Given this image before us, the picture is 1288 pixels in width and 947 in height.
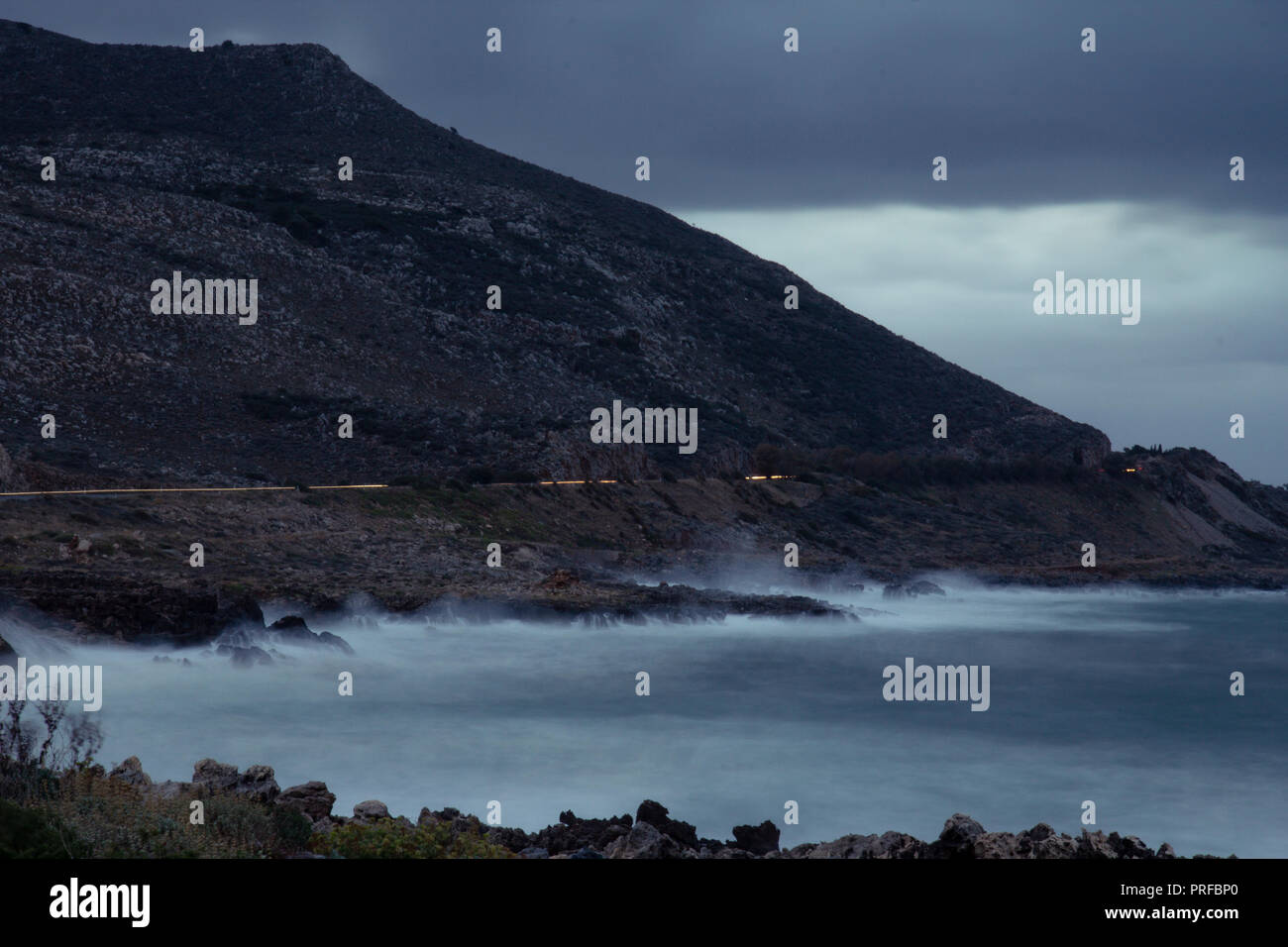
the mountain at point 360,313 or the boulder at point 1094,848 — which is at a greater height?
the mountain at point 360,313

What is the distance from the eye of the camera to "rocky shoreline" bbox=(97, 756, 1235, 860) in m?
12.0

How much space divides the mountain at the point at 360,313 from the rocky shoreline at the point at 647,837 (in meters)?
32.7

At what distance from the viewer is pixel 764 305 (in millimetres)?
110875

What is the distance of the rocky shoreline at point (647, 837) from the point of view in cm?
1202

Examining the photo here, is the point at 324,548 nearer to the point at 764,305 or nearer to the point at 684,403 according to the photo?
the point at 684,403

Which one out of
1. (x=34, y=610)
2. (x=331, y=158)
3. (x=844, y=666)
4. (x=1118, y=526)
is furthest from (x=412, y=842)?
(x=331, y=158)

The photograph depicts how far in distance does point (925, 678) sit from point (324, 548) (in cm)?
1758

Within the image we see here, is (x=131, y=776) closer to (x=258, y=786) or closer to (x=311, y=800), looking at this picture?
(x=258, y=786)

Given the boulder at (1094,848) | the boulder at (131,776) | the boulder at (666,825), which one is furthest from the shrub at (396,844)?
the boulder at (1094,848)

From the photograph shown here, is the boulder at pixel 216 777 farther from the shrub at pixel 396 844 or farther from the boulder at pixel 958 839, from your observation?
the boulder at pixel 958 839

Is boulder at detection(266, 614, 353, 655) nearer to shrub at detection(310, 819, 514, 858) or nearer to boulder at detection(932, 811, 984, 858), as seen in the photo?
shrub at detection(310, 819, 514, 858)

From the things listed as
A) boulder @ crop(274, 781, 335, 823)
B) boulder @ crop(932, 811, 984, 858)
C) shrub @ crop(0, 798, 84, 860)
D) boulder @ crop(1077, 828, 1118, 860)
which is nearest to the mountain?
boulder @ crop(274, 781, 335, 823)

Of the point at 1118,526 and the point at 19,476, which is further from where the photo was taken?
the point at 1118,526

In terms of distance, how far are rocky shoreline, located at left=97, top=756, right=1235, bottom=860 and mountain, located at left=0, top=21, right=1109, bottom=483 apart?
107 ft
